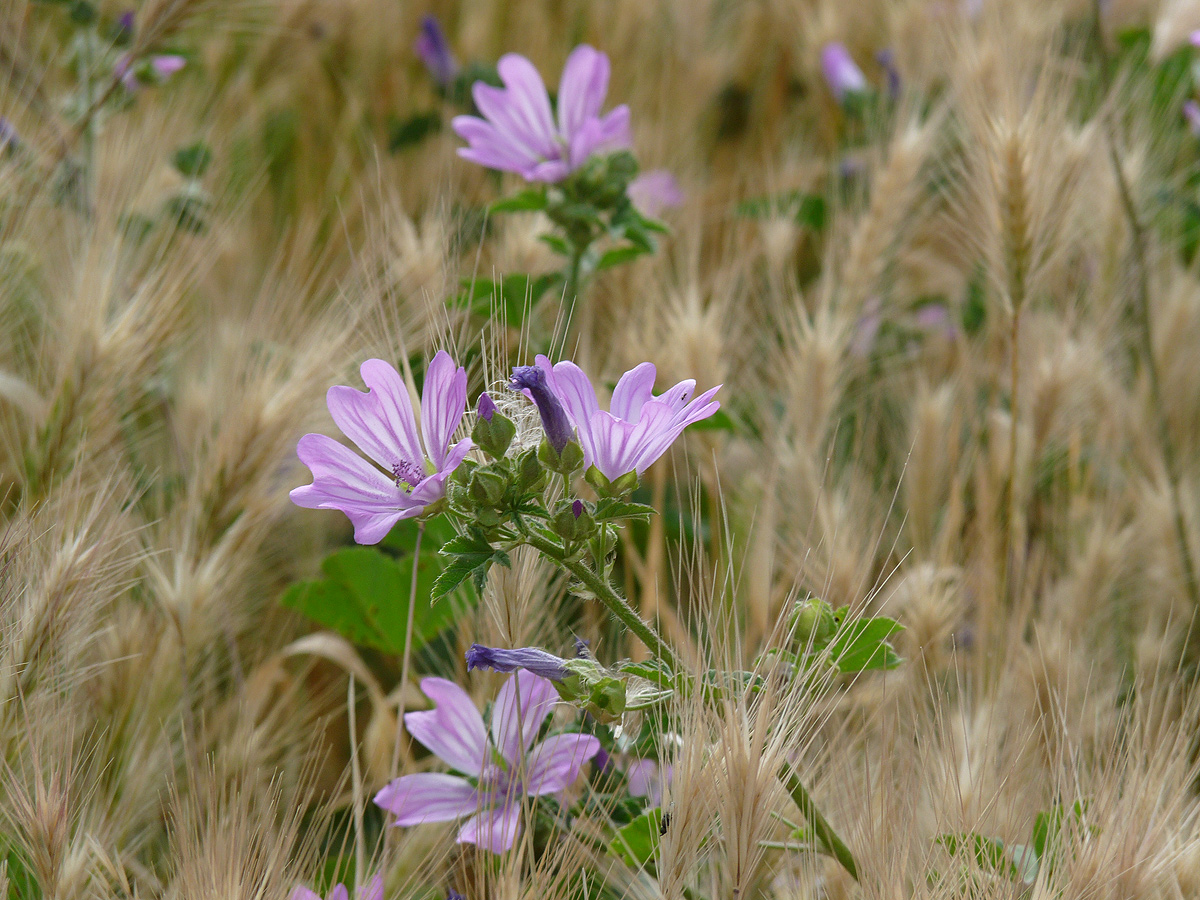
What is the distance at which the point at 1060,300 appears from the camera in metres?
1.69

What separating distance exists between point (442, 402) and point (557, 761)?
342 millimetres

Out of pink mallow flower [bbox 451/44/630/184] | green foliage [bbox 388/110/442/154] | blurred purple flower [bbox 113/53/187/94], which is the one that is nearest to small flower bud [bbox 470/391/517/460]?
pink mallow flower [bbox 451/44/630/184]

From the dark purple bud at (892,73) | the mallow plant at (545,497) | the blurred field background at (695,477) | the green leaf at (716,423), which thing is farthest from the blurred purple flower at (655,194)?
the mallow plant at (545,497)

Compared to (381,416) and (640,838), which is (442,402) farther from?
(640,838)

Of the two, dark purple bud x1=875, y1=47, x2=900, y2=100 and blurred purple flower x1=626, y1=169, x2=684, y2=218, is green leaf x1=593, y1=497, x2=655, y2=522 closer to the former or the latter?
blurred purple flower x1=626, y1=169, x2=684, y2=218

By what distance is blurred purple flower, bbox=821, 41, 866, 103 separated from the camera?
7.18 ft

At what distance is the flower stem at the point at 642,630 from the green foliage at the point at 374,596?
0.46m

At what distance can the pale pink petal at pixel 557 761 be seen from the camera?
882 mm

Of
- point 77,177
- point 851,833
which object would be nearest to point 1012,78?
point 851,833

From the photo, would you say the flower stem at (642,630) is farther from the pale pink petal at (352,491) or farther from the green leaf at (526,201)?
the green leaf at (526,201)

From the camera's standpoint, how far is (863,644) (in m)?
0.86

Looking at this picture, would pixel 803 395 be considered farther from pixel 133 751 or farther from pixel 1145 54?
pixel 1145 54

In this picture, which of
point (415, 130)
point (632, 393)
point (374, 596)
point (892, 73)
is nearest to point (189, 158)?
point (415, 130)

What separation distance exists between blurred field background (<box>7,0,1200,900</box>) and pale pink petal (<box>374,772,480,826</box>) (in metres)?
0.05
